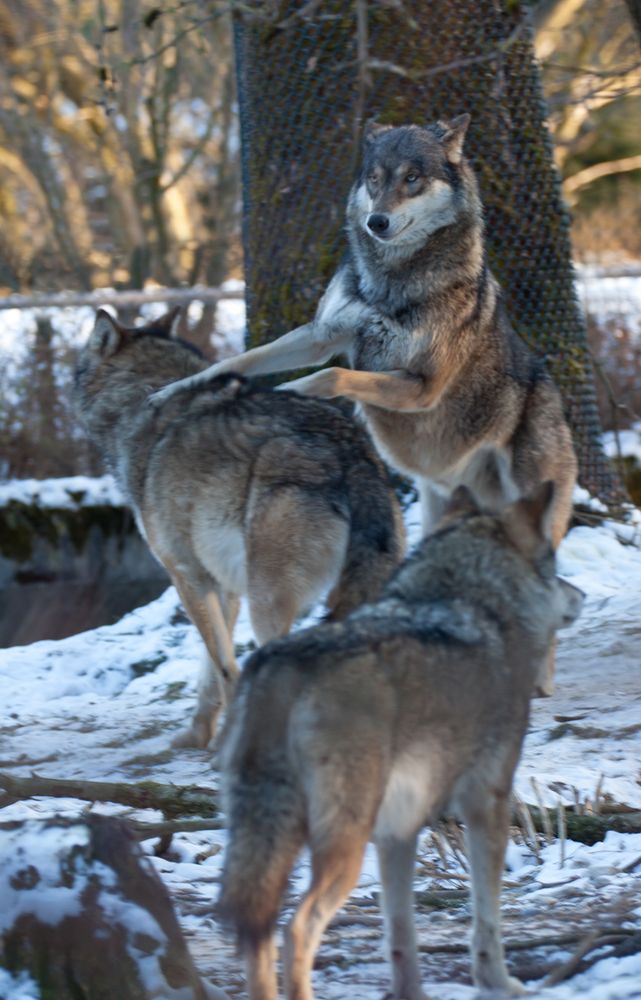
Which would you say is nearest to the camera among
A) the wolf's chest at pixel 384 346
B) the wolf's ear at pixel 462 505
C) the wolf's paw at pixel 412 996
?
the wolf's paw at pixel 412 996

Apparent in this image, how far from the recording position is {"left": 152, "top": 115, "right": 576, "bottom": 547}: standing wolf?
6.05 metres

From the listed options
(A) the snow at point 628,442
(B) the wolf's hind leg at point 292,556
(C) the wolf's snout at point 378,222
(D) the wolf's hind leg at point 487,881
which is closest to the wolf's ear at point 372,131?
(C) the wolf's snout at point 378,222

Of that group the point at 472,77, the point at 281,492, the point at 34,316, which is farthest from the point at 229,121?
the point at 281,492

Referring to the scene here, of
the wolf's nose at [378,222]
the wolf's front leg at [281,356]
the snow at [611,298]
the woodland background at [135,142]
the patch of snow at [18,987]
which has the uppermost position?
the woodland background at [135,142]

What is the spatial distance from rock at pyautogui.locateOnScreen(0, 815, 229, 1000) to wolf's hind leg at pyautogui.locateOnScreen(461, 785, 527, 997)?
71 centimetres

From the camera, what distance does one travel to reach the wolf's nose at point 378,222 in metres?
5.89

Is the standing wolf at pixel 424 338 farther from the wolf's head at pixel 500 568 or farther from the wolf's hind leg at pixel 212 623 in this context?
the wolf's head at pixel 500 568

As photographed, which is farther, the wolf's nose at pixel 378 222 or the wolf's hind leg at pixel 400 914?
the wolf's nose at pixel 378 222

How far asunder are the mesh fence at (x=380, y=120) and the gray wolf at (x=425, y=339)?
1638 millimetres

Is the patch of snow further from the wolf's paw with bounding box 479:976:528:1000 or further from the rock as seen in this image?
the wolf's paw with bounding box 479:976:528:1000

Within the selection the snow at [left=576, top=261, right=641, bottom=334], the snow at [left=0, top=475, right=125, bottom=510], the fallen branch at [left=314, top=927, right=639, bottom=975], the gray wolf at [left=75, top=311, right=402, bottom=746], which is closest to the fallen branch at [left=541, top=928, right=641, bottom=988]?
the fallen branch at [left=314, top=927, right=639, bottom=975]

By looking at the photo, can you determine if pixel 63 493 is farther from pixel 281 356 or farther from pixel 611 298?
pixel 611 298

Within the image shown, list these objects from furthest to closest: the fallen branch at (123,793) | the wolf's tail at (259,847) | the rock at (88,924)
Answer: the fallen branch at (123,793) → the rock at (88,924) → the wolf's tail at (259,847)

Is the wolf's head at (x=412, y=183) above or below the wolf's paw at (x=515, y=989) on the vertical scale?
above
